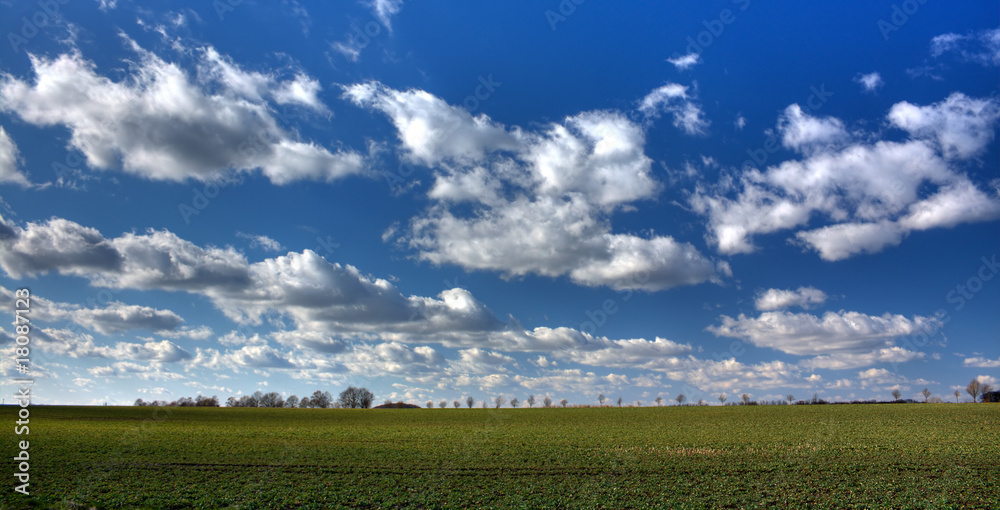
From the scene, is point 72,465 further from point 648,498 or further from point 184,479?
point 648,498

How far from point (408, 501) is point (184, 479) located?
62.9 feet

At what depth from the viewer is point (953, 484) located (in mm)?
36969

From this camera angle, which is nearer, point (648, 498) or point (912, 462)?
point (648, 498)

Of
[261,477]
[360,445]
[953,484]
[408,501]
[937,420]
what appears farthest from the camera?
[937,420]

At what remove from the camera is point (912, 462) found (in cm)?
4534

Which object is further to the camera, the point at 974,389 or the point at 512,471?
the point at 974,389

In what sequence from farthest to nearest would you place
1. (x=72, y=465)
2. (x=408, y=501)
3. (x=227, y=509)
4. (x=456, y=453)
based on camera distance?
1. (x=456, y=453)
2. (x=72, y=465)
3. (x=408, y=501)
4. (x=227, y=509)

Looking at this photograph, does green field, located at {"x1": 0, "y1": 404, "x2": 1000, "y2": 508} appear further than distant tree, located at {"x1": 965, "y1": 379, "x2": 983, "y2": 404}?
No

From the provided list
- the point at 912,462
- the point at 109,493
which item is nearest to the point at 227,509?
the point at 109,493

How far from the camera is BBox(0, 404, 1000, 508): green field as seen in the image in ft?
108

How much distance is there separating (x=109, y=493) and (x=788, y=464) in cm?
5340

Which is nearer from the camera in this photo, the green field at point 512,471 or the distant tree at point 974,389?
the green field at point 512,471

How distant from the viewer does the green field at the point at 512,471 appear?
32.8 metres

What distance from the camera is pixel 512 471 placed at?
140ft
